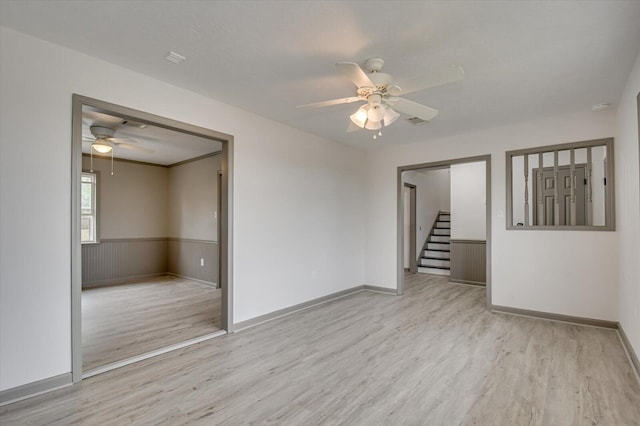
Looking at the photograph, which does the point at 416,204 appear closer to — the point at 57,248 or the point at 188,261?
the point at 188,261

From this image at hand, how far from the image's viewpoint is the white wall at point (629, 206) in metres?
2.72

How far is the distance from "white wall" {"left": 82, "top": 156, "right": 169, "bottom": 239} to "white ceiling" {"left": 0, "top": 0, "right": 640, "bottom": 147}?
4702mm

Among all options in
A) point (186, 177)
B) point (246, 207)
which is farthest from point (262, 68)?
point (186, 177)

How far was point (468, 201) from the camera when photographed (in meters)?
7.00

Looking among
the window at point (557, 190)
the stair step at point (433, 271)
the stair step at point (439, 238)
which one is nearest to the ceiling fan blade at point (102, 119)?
the window at point (557, 190)

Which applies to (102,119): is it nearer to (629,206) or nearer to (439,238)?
(629,206)

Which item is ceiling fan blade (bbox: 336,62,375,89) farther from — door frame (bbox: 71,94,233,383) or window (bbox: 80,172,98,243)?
window (bbox: 80,172,98,243)

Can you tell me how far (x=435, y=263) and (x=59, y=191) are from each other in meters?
7.47

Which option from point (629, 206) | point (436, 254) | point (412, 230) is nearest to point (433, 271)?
point (436, 254)

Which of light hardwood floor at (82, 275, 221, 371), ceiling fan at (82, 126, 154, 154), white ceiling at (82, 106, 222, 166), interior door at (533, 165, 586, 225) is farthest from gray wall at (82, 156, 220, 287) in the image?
interior door at (533, 165, 586, 225)

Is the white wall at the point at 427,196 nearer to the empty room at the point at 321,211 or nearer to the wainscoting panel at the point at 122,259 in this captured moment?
the empty room at the point at 321,211

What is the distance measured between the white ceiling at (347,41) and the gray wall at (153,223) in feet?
12.4

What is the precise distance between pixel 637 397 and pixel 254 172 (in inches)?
157

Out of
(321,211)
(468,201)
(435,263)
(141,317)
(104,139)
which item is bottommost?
(141,317)
